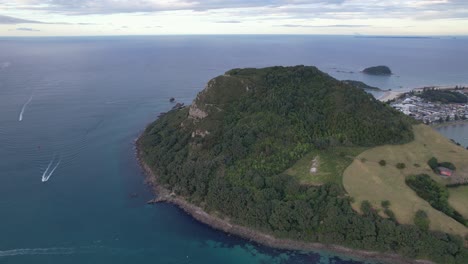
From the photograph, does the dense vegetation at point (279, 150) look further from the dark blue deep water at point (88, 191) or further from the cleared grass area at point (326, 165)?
the dark blue deep water at point (88, 191)

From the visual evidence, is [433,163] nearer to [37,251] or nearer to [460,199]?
[460,199]

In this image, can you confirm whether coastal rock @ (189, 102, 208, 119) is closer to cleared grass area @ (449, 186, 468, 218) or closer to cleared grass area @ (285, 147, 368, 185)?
cleared grass area @ (285, 147, 368, 185)

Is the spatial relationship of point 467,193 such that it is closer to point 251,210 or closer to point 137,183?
point 251,210

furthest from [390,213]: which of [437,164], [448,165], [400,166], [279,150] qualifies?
[279,150]

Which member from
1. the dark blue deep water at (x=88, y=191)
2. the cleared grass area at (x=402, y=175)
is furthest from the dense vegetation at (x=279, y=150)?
the dark blue deep water at (x=88, y=191)

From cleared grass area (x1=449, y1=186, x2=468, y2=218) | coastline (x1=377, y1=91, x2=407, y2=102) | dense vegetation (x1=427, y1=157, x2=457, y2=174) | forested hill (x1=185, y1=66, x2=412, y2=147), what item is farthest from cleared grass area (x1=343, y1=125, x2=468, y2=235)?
coastline (x1=377, y1=91, x2=407, y2=102)

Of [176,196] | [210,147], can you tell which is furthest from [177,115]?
[176,196]

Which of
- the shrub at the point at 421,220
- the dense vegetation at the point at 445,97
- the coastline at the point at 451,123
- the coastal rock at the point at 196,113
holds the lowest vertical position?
the shrub at the point at 421,220
